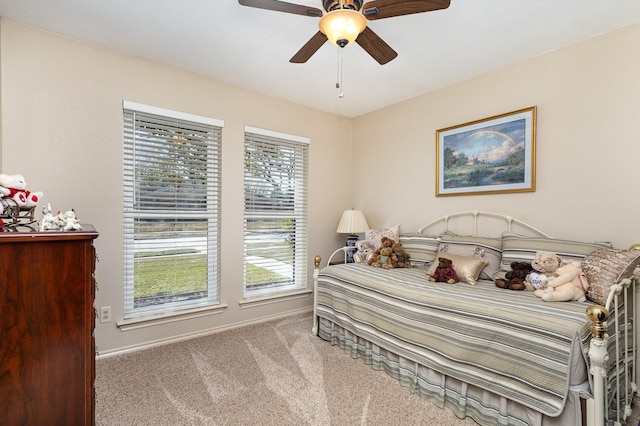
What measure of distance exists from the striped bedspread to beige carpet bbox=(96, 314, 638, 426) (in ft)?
0.97

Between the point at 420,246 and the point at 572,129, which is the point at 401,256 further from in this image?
the point at 572,129

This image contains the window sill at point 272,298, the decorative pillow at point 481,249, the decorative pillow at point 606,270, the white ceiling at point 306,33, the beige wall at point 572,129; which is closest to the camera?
the decorative pillow at point 606,270

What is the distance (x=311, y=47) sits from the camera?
1.81 metres

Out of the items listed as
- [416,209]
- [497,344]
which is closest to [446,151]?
[416,209]

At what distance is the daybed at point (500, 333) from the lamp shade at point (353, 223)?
34.4 inches

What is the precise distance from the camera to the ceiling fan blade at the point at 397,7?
1401 mm

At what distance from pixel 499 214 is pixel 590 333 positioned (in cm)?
137

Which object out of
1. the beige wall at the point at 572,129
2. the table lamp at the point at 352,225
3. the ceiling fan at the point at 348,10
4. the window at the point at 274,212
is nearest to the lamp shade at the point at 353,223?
the table lamp at the point at 352,225

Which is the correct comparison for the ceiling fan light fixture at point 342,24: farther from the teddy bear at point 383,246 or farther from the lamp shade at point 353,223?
the lamp shade at point 353,223

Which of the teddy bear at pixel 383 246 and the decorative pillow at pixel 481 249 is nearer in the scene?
the decorative pillow at pixel 481 249

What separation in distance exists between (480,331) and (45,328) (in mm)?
1994

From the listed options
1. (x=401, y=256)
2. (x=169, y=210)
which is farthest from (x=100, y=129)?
A: (x=401, y=256)

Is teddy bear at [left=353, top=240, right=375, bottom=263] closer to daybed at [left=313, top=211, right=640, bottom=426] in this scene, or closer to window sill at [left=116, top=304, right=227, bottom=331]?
daybed at [left=313, top=211, right=640, bottom=426]

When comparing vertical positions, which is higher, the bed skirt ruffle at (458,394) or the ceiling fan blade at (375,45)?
the ceiling fan blade at (375,45)
